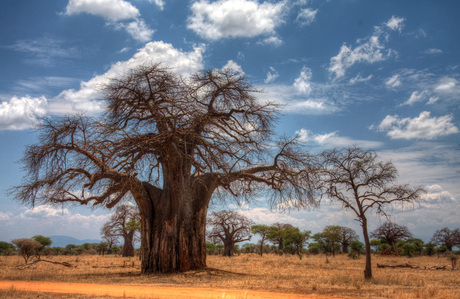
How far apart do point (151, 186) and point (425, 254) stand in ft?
122

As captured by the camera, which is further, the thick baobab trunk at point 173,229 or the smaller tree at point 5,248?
the smaller tree at point 5,248

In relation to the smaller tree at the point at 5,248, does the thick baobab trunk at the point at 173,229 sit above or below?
above

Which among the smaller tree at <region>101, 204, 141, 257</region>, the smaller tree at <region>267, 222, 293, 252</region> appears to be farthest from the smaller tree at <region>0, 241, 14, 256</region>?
the smaller tree at <region>267, 222, 293, 252</region>

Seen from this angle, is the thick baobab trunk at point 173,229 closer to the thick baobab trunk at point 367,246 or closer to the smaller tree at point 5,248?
the thick baobab trunk at point 367,246

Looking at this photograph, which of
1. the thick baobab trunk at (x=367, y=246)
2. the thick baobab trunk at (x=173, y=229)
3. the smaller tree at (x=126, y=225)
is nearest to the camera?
the thick baobab trunk at (x=367, y=246)

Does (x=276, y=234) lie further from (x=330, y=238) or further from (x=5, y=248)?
(x=5, y=248)

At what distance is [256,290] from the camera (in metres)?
9.23

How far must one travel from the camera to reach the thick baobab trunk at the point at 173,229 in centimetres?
1383

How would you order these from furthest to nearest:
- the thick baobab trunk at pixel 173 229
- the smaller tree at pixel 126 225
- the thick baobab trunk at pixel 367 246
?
the smaller tree at pixel 126 225 → the thick baobab trunk at pixel 173 229 → the thick baobab trunk at pixel 367 246

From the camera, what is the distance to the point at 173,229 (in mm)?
13984

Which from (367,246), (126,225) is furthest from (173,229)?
(126,225)

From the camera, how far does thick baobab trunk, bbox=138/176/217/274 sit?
1383cm

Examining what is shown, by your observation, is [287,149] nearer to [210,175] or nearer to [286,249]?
[210,175]

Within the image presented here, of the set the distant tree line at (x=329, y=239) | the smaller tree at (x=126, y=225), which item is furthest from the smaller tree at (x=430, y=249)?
the smaller tree at (x=126, y=225)
